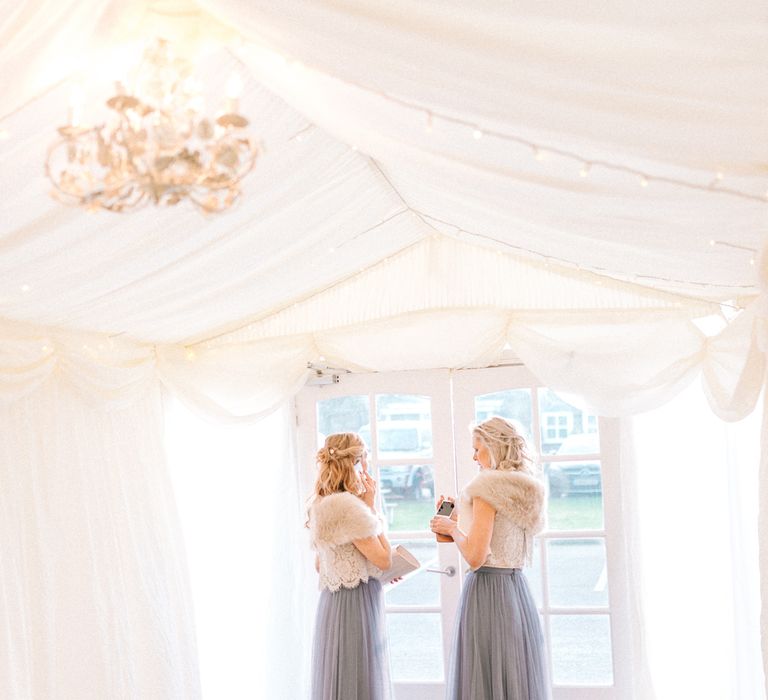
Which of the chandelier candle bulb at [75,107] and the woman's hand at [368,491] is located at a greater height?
the chandelier candle bulb at [75,107]

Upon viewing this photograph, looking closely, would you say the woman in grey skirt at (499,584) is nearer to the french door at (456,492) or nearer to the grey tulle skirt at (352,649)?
the grey tulle skirt at (352,649)

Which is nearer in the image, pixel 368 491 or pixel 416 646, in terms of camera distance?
pixel 368 491

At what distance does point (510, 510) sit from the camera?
4.83 m

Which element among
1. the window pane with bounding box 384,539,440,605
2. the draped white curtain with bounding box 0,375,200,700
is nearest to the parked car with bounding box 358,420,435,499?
the window pane with bounding box 384,539,440,605

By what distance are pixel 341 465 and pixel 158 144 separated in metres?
3.22

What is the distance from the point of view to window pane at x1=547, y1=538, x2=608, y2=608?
218 inches

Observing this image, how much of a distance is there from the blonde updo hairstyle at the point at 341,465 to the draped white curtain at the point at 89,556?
847 mm

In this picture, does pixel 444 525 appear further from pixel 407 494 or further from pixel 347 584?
pixel 407 494

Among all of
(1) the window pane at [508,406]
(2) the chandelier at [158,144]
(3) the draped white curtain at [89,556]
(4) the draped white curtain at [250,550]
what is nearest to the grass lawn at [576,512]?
(1) the window pane at [508,406]

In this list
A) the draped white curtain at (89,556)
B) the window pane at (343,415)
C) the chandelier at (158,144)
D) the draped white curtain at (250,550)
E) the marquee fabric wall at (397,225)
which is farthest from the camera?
the window pane at (343,415)

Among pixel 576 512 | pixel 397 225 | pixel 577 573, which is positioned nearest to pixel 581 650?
pixel 577 573

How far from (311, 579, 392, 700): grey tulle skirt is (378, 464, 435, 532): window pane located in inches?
33.1

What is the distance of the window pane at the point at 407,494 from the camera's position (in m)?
5.89

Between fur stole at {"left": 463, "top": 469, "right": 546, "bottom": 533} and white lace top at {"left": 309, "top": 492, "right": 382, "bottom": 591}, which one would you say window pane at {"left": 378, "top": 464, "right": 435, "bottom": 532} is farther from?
fur stole at {"left": 463, "top": 469, "right": 546, "bottom": 533}
